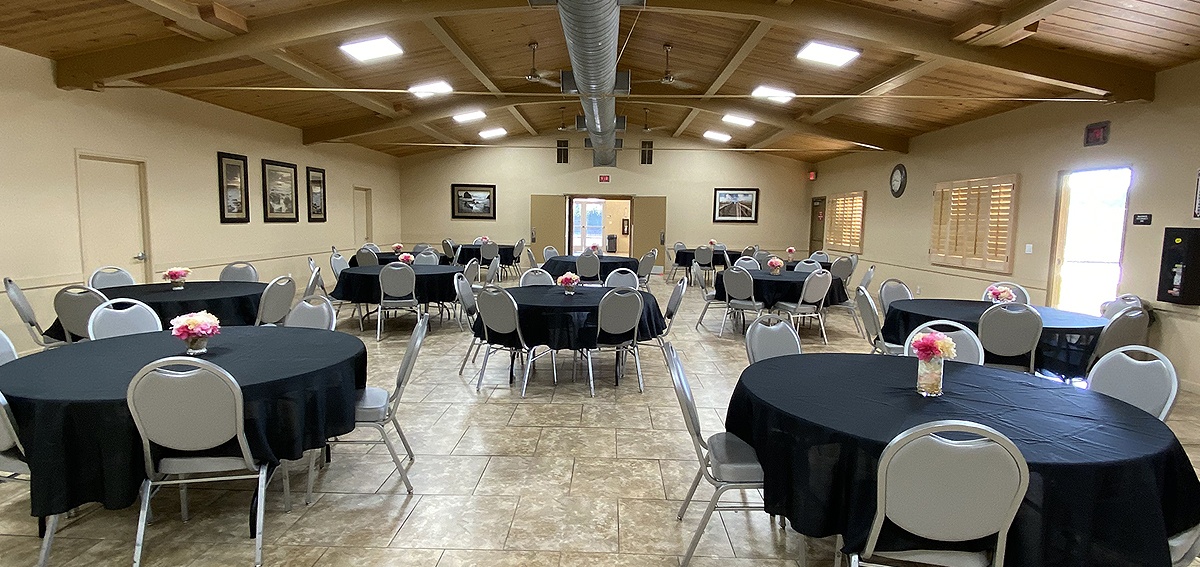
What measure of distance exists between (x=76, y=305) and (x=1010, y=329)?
654cm

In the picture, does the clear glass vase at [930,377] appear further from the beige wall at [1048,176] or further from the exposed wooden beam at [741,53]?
the beige wall at [1048,176]

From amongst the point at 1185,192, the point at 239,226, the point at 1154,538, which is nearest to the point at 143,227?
the point at 239,226

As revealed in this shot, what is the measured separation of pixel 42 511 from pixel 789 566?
279cm

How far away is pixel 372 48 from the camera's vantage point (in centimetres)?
655

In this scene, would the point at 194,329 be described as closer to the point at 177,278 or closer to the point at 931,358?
the point at 177,278

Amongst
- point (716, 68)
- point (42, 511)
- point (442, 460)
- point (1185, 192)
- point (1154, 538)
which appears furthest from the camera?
point (716, 68)

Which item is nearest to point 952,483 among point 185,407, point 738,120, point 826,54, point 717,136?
point 185,407

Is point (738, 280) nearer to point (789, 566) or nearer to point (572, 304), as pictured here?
point (572, 304)

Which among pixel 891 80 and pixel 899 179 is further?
pixel 899 179

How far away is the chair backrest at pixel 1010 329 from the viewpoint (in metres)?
4.14

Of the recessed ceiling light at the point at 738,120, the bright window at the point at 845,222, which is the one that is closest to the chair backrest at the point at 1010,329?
the recessed ceiling light at the point at 738,120

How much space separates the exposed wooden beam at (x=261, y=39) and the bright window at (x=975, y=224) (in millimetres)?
6224

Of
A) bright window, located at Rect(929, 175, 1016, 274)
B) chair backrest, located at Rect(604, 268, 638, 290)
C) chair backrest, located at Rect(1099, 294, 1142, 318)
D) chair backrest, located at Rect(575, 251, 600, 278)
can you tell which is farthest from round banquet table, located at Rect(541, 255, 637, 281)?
chair backrest, located at Rect(1099, 294, 1142, 318)

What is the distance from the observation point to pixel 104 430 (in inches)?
86.7
